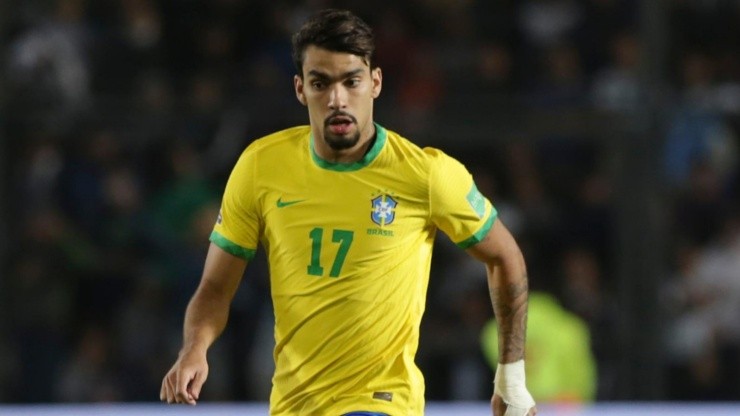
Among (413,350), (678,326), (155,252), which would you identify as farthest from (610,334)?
(413,350)

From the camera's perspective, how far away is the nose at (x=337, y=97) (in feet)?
15.5

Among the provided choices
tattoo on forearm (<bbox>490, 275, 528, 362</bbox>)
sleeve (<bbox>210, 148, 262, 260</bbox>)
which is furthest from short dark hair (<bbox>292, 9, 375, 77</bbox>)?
tattoo on forearm (<bbox>490, 275, 528, 362</bbox>)

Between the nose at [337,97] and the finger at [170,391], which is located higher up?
the nose at [337,97]

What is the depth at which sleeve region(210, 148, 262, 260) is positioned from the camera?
4.90 m

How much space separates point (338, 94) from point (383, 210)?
0.37 meters

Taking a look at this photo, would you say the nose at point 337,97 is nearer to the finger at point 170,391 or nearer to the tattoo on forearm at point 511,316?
the tattoo on forearm at point 511,316

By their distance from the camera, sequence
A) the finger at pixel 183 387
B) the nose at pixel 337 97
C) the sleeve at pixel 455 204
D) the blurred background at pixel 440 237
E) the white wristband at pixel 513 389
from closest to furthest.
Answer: the finger at pixel 183 387 < the nose at pixel 337 97 < the sleeve at pixel 455 204 < the white wristband at pixel 513 389 < the blurred background at pixel 440 237

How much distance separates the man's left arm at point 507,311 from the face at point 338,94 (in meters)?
0.52

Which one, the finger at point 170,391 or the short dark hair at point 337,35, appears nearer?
Result: the finger at point 170,391

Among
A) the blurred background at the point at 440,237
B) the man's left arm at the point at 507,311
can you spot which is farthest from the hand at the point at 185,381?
the blurred background at the point at 440,237

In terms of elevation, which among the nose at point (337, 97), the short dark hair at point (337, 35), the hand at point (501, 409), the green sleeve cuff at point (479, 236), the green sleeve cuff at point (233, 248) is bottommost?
the hand at point (501, 409)

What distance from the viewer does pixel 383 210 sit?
15.8 ft

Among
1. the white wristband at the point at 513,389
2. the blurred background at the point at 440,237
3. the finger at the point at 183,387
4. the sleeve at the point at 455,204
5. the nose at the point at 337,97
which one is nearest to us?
the finger at the point at 183,387

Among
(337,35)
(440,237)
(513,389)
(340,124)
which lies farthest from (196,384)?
(440,237)
